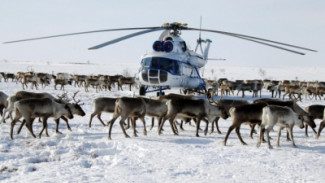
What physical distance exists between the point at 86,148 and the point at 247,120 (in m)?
4.25

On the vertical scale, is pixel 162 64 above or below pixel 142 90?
above

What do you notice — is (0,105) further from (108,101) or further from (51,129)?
(108,101)

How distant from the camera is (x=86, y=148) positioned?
895cm

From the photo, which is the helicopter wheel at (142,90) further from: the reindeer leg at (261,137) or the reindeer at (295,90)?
the reindeer leg at (261,137)

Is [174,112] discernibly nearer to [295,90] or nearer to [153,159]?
[153,159]

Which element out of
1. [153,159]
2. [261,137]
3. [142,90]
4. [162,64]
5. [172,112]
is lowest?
[153,159]

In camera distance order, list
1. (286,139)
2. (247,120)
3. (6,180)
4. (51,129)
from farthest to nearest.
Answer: (51,129), (286,139), (247,120), (6,180)

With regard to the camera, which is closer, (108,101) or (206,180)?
(206,180)

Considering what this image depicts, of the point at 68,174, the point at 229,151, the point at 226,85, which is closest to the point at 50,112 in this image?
the point at 68,174

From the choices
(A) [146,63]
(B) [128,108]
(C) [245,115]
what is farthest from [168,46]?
(C) [245,115]

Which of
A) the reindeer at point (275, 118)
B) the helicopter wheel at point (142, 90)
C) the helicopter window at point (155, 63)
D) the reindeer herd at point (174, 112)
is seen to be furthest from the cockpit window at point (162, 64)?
the reindeer at point (275, 118)

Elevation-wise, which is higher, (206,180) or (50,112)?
(50,112)

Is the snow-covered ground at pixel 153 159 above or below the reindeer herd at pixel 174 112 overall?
below

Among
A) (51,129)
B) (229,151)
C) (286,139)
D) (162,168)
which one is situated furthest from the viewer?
(51,129)
